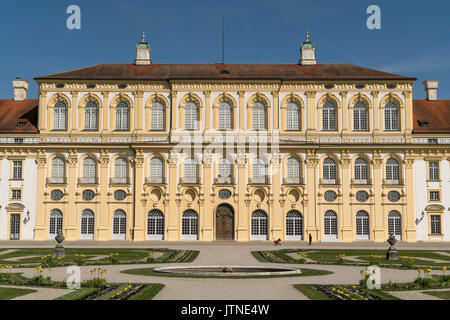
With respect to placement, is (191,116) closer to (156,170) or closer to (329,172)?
(156,170)

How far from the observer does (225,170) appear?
51688 millimetres

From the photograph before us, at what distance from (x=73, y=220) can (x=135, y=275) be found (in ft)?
95.2

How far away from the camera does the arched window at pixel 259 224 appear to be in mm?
51156

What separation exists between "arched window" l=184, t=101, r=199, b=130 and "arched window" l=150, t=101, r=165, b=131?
2.24 metres

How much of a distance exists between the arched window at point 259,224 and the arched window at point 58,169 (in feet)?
60.6

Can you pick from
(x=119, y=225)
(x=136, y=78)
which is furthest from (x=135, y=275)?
(x=136, y=78)

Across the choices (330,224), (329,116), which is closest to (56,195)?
(330,224)

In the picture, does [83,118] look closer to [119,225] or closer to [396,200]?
[119,225]

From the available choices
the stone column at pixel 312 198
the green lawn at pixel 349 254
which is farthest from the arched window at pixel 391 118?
the green lawn at pixel 349 254

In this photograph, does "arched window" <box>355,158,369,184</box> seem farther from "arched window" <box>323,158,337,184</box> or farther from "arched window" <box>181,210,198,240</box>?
"arched window" <box>181,210,198,240</box>

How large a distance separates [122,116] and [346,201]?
75.2 ft

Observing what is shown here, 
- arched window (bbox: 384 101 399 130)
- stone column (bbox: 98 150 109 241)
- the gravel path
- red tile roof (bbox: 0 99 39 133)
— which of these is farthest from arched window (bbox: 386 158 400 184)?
the gravel path

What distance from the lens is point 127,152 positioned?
52.0 m
